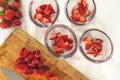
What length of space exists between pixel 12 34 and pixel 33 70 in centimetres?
14

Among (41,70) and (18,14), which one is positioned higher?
(18,14)

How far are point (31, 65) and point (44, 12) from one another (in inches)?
7.1

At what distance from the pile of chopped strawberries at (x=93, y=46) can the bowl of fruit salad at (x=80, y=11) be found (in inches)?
2.5

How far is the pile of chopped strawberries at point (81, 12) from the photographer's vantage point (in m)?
1.03

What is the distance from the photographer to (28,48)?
1014 mm

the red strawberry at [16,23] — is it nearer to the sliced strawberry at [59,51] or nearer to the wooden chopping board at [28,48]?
the wooden chopping board at [28,48]

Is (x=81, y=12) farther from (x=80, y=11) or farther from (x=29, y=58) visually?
(x=29, y=58)

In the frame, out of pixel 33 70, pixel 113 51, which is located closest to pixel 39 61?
pixel 33 70

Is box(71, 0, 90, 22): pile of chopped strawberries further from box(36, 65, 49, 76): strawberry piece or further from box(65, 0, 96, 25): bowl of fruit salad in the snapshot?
box(36, 65, 49, 76): strawberry piece

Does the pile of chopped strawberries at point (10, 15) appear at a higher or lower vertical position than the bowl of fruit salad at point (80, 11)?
lower

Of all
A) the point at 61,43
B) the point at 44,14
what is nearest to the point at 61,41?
the point at 61,43

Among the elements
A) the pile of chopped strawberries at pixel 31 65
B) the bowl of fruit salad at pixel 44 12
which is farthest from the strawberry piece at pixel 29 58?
the bowl of fruit salad at pixel 44 12

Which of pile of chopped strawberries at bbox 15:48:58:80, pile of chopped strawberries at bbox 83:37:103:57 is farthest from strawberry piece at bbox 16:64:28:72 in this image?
pile of chopped strawberries at bbox 83:37:103:57

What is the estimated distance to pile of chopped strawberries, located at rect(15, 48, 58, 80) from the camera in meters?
0.98
